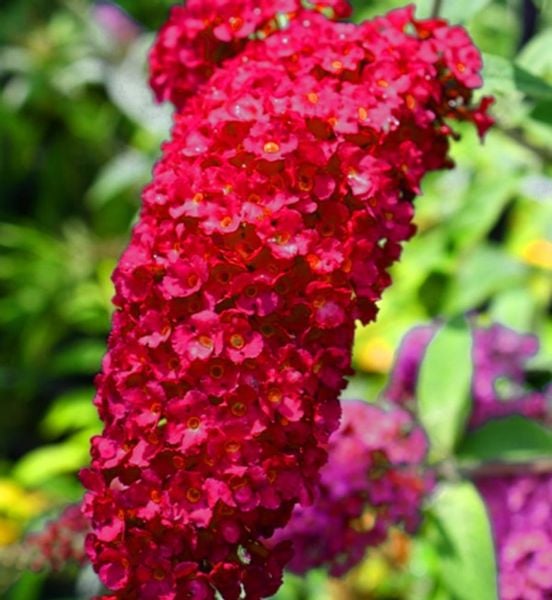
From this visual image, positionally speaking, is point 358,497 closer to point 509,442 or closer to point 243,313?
point 509,442

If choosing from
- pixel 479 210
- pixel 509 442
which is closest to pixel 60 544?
pixel 509 442

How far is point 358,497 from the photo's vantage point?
72.9 inches

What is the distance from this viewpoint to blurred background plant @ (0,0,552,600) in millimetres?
2426

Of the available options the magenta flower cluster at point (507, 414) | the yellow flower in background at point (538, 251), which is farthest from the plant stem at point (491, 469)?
the yellow flower in background at point (538, 251)

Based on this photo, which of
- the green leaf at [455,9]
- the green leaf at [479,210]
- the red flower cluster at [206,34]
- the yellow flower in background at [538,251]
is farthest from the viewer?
the yellow flower in background at [538,251]

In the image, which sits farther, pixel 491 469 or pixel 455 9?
pixel 491 469

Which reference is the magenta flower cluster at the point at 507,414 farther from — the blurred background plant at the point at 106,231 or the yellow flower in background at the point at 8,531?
the yellow flower in background at the point at 8,531

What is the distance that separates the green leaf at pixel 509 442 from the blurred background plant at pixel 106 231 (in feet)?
0.59

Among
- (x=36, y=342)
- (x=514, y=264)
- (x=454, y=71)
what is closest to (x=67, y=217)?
(x=36, y=342)

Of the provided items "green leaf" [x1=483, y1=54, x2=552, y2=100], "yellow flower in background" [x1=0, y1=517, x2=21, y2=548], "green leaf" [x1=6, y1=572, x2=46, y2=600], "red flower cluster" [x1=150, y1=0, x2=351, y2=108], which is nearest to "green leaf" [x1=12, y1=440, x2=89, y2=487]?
"yellow flower in background" [x1=0, y1=517, x2=21, y2=548]

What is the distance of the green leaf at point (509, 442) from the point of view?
6.61ft

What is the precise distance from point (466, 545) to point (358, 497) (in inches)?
9.6

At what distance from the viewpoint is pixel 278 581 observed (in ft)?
4.06

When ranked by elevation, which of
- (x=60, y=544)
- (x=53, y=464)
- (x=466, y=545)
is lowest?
(x=53, y=464)
